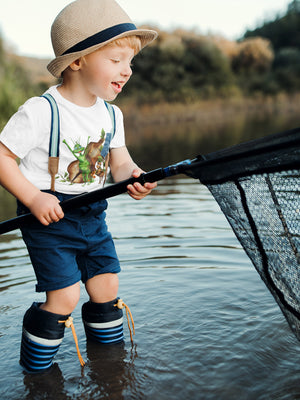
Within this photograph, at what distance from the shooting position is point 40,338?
7.60 feet

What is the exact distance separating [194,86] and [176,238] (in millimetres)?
27213

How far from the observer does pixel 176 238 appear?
477cm

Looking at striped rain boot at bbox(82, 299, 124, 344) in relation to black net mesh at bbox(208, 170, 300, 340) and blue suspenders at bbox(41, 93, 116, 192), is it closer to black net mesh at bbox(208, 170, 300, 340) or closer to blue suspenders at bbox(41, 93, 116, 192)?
blue suspenders at bbox(41, 93, 116, 192)

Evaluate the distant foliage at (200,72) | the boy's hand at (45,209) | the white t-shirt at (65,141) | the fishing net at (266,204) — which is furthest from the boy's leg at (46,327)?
the distant foliage at (200,72)

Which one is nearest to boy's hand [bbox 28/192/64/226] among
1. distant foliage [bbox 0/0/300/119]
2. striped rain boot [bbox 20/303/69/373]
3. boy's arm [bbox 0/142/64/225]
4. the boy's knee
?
boy's arm [bbox 0/142/64/225]

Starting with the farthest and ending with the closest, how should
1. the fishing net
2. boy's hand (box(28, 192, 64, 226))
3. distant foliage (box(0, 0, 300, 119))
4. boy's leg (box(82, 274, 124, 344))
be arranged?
distant foliage (box(0, 0, 300, 119))
boy's leg (box(82, 274, 124, 344))
boy's hand (box(28, 192, 64, 226))
the fishing net

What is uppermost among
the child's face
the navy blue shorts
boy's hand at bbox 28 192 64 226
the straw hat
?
the straw hat

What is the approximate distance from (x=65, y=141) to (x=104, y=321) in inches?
37.2

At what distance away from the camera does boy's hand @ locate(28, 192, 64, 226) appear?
2148 mm

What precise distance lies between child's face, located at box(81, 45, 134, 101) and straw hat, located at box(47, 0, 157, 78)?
0.06 metres

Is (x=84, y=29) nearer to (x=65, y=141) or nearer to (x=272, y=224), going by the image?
(x=65, y=141)

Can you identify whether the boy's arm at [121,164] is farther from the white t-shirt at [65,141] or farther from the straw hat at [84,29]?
the straw hat at [84,29]

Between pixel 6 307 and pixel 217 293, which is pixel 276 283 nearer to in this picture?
pixel 217 293

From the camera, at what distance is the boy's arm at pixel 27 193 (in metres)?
2.16
